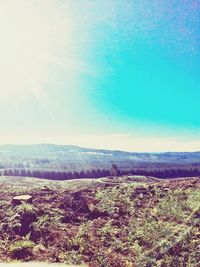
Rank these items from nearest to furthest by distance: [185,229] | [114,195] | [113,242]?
[113,242]
[185,229]
[114,195]

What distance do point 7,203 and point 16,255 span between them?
19.0ft

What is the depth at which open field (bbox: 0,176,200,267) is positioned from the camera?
38.3 feet

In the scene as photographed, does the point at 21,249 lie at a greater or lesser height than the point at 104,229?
lesser

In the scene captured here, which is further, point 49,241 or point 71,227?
point 71,227

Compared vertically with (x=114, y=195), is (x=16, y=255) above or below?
below

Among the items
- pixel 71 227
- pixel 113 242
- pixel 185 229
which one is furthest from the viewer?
pixel 71 227

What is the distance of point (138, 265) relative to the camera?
1105cm

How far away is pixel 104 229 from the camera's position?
14.2 meters

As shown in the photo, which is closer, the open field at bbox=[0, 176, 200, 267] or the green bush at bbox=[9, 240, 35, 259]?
the open field at bbox=[0, 176, 200, 267]

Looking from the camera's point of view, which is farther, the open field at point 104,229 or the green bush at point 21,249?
the green bush at point 21,249

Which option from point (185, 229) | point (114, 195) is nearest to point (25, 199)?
point (114, 195)

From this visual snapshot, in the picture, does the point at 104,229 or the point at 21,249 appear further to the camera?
the point at 104,229

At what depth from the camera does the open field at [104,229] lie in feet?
38.3

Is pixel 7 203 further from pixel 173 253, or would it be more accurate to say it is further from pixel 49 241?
pixel 173 253
